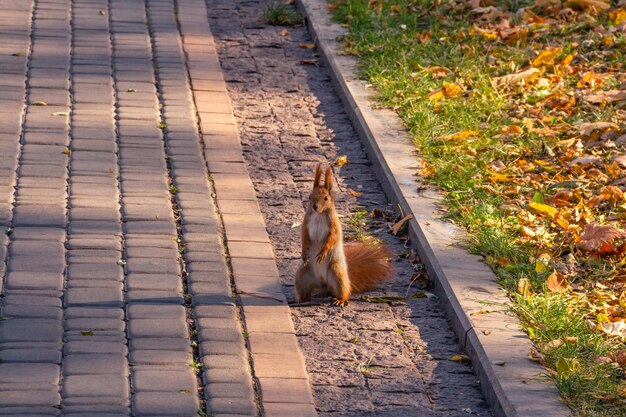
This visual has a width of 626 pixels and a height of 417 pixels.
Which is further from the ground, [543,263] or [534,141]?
[543,263]

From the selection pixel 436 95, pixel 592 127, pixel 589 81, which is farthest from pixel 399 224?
pixel 589 81

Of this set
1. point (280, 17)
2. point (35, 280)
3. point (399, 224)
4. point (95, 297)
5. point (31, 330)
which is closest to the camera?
point (31, 330)

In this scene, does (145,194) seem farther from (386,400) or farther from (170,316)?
(386,400)

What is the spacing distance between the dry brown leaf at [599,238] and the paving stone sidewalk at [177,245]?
0.95m

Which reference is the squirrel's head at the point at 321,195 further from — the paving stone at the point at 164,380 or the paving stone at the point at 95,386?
the paving stone at the point at 95,386

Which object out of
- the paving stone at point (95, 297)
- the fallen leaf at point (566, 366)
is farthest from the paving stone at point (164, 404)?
the fallen leaf at point (566, 366)

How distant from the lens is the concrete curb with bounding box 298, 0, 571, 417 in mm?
4727

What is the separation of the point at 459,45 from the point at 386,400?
5.29m

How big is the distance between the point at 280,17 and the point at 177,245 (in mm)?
4923

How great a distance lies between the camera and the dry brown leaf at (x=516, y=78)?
8.73 m

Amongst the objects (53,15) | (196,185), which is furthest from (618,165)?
(53,15)

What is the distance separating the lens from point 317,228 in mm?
5684

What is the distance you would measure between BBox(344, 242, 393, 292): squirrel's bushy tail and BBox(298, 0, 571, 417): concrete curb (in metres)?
0.26

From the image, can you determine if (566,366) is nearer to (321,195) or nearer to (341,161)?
(321,195)
